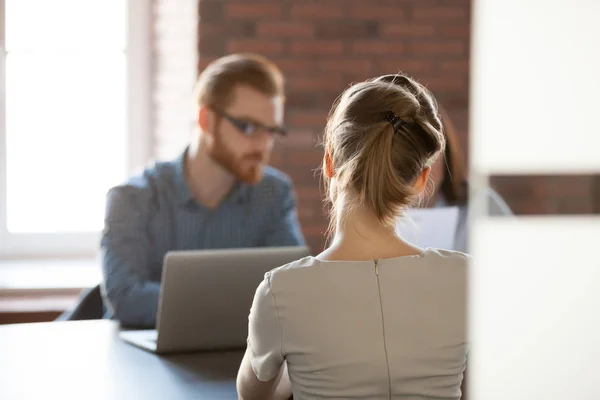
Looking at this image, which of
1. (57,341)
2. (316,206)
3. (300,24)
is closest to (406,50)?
(300,24)

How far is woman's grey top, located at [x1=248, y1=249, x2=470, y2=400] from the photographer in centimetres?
120

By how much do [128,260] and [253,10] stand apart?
59.7 inches

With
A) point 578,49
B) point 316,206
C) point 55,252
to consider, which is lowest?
point 55,252

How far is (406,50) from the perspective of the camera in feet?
11.5

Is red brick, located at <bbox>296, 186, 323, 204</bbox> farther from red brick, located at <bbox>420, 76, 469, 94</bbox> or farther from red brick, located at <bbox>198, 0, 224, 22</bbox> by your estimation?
red brick, located at <bbox>198, 0, 224, 22</bbox>

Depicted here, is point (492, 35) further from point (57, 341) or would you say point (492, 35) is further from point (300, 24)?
point (300, 24)

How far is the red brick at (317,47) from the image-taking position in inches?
134

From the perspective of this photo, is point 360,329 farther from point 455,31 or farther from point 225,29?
point 455,31

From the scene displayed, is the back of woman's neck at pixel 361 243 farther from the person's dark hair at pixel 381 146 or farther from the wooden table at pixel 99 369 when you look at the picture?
the wooden table at pixel 99 369

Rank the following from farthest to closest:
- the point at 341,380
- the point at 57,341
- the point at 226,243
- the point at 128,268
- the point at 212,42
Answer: the point at 212,42 → the point at 226,243 → the point at 128,268 → the point at 57,341 → the point at 341,380

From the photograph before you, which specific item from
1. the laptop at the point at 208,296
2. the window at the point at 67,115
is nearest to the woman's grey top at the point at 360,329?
the laptop at the point at 208,296

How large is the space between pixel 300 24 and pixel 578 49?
9.46ft

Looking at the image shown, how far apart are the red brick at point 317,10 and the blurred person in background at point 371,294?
2184 millimetres

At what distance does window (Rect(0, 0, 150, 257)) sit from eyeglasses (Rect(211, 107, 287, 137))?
1277 mm
